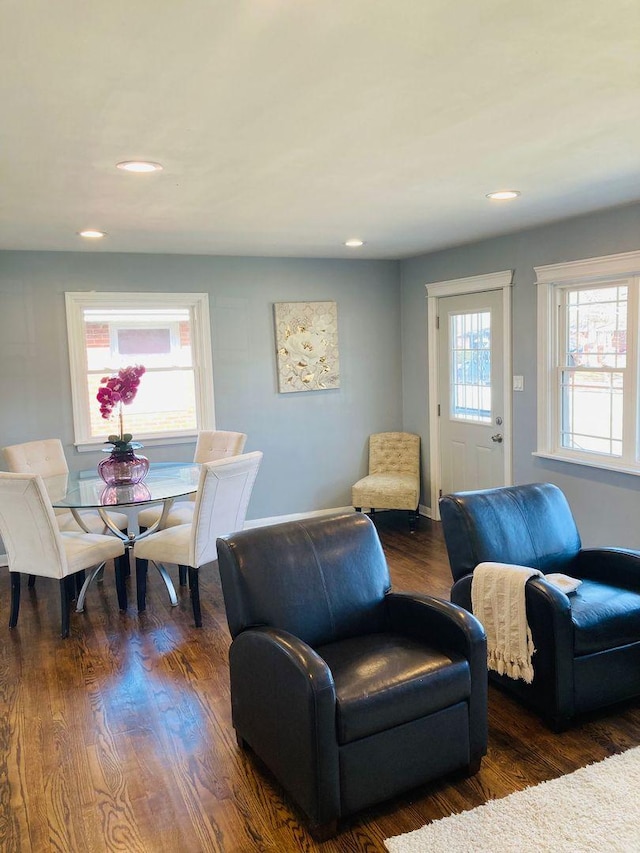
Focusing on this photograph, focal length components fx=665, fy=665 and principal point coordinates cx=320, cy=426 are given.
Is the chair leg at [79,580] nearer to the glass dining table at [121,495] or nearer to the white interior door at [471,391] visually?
the glass dining table at [121,495]

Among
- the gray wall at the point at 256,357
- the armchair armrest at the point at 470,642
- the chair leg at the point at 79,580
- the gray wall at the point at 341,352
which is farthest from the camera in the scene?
the gray wall at the point at 256,357

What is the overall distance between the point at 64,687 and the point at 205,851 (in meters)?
1.39

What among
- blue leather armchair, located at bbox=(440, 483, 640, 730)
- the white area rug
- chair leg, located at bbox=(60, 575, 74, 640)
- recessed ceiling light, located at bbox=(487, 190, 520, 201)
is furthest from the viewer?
chair leg, located at bbox=(60, 575, 74, 640)

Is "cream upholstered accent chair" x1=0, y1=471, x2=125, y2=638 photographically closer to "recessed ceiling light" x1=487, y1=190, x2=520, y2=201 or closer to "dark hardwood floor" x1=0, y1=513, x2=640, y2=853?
"dark hardwood floor" x1=0, y1=513, x2=640, y2=853

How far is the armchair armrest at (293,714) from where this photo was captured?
2059 millimetres

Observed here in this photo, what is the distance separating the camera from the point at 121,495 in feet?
13.1

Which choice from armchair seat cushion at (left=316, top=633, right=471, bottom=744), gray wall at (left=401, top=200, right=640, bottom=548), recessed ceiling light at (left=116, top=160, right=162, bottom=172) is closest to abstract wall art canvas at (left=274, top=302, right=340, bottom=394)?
gray wall at (left=401, top=200, right=640, bottom=548)

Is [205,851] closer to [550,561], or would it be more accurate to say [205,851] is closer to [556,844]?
[556,844]

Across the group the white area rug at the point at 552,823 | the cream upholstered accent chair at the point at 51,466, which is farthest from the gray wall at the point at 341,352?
the white area rug at the point at 552,823

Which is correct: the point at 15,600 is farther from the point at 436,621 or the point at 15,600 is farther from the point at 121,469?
the point at 436,621

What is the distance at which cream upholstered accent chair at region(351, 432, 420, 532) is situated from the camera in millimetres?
5738

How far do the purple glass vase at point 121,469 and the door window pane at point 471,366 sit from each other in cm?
275

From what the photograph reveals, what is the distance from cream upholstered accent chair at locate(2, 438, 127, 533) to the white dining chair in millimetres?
638

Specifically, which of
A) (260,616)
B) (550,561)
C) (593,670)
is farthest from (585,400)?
(260,616)
